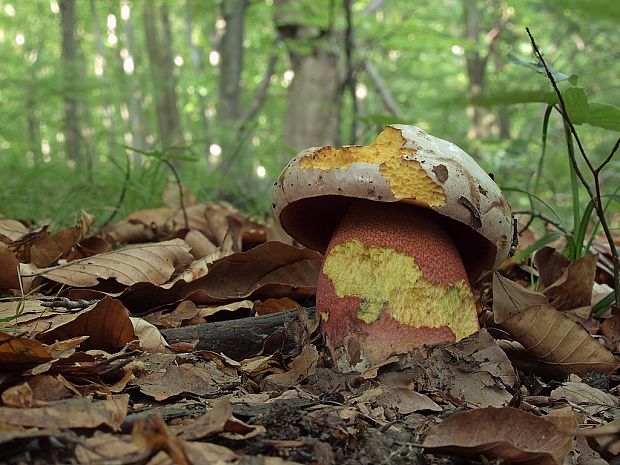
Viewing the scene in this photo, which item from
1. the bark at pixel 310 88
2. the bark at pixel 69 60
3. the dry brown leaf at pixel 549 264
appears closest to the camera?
the dry brown leaf at pixel 549 264

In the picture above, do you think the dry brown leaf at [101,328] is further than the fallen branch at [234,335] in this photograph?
No

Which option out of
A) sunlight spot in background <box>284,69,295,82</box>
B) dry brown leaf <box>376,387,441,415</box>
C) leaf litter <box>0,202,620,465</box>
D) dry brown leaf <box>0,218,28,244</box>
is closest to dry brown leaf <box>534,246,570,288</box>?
leaf litter <box>0,202,620,465</box>

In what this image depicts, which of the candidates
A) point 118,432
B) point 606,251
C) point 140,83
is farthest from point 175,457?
point 140,83

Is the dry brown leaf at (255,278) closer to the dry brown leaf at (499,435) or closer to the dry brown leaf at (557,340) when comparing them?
the dry brown leaf at (557,340)

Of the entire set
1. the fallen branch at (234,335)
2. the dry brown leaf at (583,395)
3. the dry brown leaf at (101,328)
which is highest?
the dry brown leaf at (101,328)

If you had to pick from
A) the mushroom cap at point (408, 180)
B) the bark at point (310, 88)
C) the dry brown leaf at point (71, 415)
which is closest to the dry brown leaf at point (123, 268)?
the mushroom cap at point (408, 180)

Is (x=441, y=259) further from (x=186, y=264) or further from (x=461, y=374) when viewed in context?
(x=186, y=264)
